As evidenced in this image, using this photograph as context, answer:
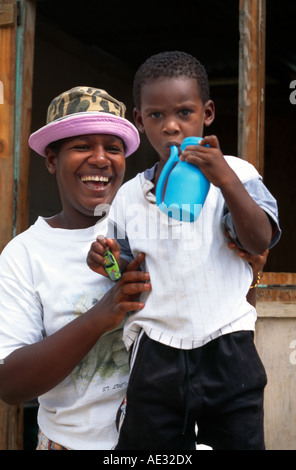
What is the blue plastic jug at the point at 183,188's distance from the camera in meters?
1.58

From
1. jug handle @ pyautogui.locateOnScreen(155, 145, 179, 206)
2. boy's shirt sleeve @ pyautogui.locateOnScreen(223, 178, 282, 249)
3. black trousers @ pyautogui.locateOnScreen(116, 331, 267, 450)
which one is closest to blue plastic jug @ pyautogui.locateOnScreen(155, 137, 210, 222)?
jug handle @ pyautogui.locateOnScreen(155, 145, 179, 206)

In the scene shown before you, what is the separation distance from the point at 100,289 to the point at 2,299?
28 centimetres

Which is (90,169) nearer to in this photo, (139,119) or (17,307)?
(139,119)

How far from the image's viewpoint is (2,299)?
6.15ft

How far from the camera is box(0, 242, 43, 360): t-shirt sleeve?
72.2 inches

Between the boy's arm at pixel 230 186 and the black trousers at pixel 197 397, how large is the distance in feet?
0.97

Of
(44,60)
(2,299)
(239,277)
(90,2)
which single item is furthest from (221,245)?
(44,60)

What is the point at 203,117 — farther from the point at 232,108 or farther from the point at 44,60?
the point at 232,108

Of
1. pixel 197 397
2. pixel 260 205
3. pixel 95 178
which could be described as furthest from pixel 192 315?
pixel 95 178

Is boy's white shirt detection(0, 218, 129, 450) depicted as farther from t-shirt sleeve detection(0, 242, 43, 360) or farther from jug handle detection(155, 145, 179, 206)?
jug handle detection(155, 145, 179, 206)

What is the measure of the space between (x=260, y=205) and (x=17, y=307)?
733 millimetres

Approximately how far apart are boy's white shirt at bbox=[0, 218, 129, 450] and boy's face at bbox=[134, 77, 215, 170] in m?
0.41

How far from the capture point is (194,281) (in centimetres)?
169

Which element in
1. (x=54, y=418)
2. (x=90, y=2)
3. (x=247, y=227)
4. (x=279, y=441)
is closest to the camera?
(x=247, y=227)
